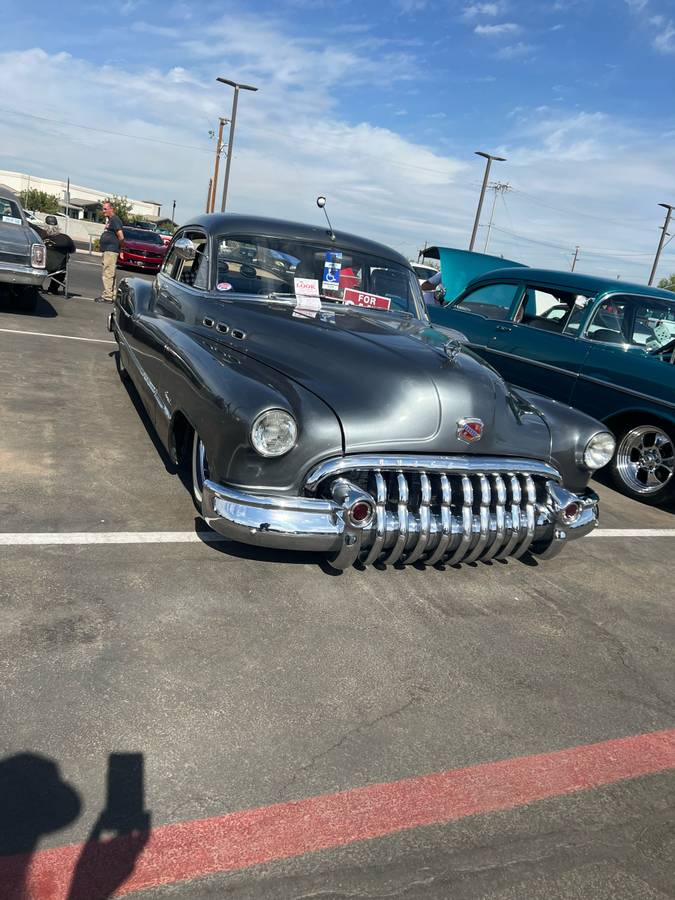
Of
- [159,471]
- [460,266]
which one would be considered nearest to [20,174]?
[460,266]

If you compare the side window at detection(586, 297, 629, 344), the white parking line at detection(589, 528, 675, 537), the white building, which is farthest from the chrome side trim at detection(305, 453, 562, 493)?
the white building

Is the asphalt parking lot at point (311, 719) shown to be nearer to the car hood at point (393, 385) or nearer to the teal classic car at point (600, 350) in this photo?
the car hood at point (393, 385)

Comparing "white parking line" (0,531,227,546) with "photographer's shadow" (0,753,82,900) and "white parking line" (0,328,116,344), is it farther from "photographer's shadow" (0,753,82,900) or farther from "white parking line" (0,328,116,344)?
"white parking line" (0,328,116,344)

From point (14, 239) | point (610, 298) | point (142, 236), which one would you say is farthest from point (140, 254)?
point (610, 298)

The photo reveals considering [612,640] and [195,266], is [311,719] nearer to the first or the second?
[612,640]

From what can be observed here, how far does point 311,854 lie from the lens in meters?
1.92

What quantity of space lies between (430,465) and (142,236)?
19.8 metres

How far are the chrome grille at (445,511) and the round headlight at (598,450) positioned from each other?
35 centimetres

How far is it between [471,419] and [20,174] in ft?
301

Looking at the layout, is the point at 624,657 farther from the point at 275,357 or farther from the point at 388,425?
the point at 275,357

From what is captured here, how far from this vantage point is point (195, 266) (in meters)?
4.98

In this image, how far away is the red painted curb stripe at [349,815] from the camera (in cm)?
181

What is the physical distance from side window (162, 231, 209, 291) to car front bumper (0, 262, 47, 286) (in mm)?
4377

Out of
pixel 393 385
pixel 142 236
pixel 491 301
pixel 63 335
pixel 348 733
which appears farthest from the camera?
pixel 142 236
